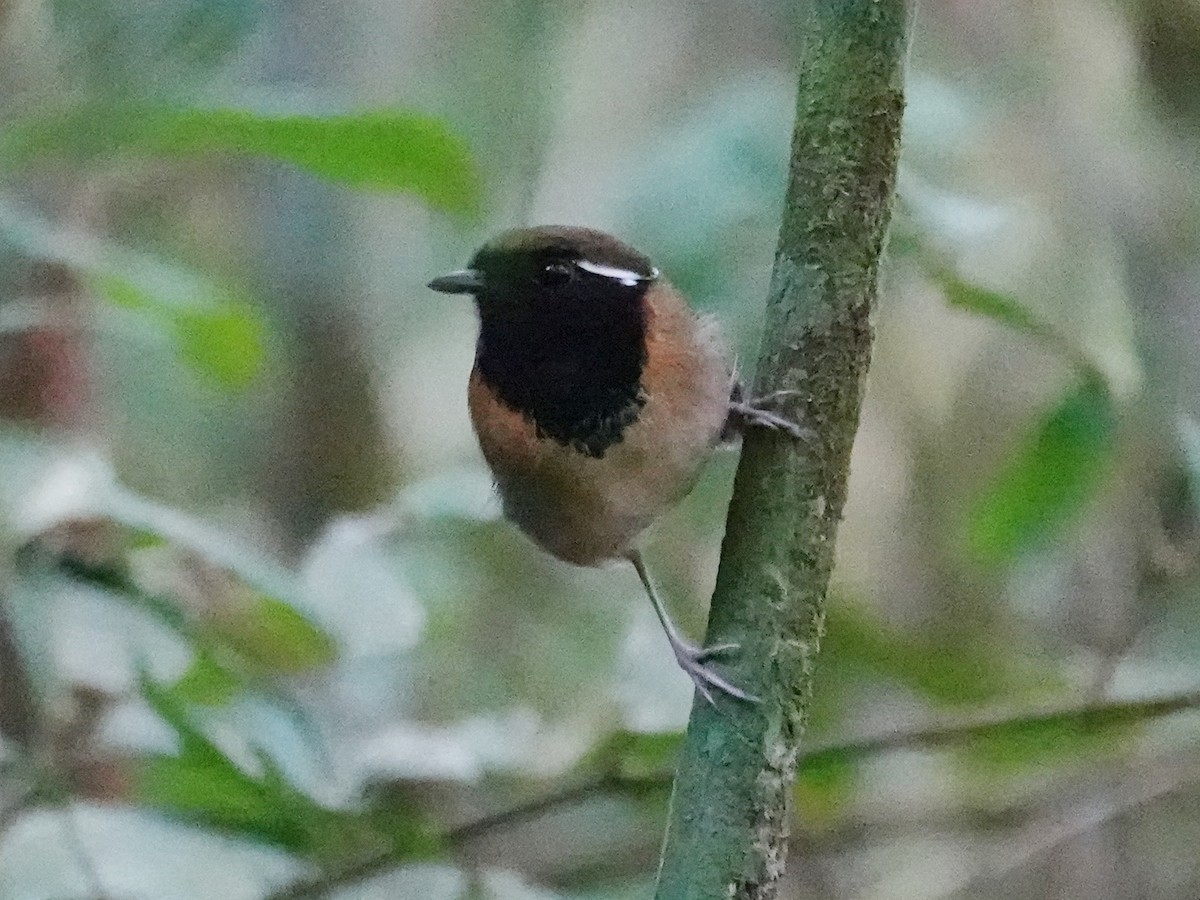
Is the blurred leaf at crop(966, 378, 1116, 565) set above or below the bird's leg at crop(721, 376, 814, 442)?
below

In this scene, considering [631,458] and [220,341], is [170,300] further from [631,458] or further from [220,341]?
[631,458]

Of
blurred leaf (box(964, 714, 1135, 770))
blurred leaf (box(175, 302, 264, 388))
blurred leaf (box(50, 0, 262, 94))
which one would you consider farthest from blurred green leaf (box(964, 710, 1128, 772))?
blurred leaf (box(50, 0, 262, 94))

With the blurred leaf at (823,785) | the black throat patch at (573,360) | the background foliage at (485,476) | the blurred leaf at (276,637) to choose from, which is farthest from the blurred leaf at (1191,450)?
the blurred leaf at (276,637)

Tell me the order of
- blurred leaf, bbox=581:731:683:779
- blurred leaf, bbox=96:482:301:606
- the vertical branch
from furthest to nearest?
blurred leaf, bbox=581:731:683:779 → blurred leaf, bbox=96:482:301:606 → the vertical branch

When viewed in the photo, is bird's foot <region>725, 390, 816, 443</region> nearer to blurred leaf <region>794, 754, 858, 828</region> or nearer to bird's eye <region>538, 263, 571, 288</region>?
bird's eye <region>538, 263, 571, 288</region>

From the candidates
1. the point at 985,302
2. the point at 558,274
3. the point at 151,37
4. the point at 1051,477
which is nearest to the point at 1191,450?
the point at 1051,477

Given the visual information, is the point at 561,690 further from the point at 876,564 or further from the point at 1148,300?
the point at 1148,300

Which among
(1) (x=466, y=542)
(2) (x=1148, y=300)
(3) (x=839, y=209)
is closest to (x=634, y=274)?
(3) (x=839, y=209)
